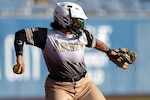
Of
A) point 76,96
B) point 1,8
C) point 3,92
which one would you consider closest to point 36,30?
point 76,96

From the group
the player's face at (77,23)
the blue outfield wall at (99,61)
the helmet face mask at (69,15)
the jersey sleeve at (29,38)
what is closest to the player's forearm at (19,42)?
the jersey sleeve at (29,38)

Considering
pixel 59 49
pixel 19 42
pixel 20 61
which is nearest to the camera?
pixel 20 61

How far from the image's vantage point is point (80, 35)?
6.19 metres

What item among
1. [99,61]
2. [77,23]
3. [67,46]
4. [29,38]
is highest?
[77,23]

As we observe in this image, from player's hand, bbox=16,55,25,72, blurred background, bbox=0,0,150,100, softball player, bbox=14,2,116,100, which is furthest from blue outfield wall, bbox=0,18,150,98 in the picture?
player's hand, bbox=16,55,25,72

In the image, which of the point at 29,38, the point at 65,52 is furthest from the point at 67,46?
the point at 29,38

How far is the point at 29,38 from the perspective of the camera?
19.7ft

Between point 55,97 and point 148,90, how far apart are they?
30.6 feet

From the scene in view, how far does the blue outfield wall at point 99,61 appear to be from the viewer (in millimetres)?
13586

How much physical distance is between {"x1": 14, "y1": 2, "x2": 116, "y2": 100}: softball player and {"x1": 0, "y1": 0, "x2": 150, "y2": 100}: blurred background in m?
7.47

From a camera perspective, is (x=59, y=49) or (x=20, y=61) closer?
(x=20, y=61)

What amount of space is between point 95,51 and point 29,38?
Result: 8407 millimetres

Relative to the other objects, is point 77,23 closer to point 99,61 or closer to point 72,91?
point 72,91

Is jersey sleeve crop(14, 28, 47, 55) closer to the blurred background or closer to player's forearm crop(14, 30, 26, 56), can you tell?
player's forearm crop(14, 30, 26, 56)
